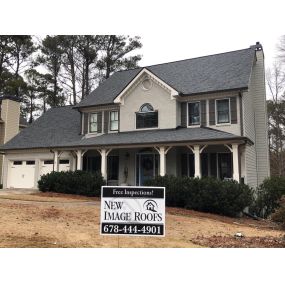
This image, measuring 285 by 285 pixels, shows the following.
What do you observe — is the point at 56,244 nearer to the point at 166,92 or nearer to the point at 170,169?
the point at 170,169

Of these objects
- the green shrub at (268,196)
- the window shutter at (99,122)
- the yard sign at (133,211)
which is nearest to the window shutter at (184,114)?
the green shrub at (268,196)

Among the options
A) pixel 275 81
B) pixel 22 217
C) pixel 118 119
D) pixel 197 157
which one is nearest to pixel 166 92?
pixel 118 119

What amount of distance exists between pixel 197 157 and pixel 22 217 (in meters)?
8.88

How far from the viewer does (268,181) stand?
53.0 ft

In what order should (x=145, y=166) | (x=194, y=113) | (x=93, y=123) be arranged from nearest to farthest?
(x=194, y=113) → (x=145, y=166) → (x=93, y=123)

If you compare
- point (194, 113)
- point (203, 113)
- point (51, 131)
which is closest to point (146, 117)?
point (194, 113)

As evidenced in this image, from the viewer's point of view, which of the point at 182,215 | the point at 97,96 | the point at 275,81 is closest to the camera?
the point at 182,215

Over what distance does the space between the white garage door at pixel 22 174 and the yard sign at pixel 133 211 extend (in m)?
18.0

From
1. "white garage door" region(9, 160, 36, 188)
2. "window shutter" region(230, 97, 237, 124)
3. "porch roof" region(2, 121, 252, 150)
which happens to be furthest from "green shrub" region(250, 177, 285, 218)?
"white garage door" region(9, 160, 36, 188)

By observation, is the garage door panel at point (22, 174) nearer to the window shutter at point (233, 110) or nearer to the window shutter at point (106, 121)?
the window shutter at point (106, 121)

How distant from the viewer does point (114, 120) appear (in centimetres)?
2194

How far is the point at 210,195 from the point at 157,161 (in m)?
5.70

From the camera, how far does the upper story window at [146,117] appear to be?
2017cm

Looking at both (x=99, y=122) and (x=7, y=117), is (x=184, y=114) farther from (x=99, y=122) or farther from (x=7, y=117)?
(x=7, y=117)
